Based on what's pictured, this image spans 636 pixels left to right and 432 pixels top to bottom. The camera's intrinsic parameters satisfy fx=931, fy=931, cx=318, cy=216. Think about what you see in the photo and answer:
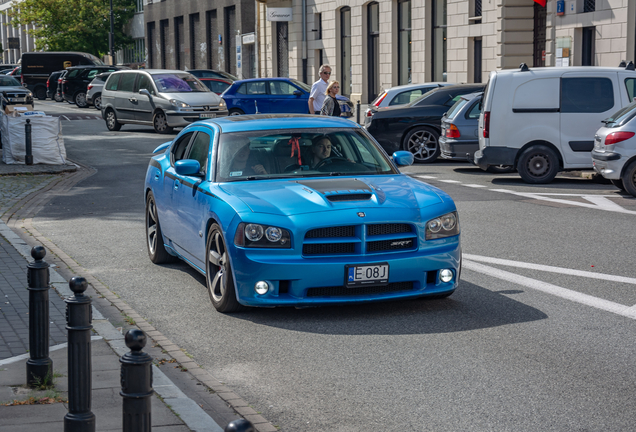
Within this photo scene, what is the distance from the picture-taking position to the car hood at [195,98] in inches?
995

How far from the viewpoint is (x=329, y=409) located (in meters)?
4.91

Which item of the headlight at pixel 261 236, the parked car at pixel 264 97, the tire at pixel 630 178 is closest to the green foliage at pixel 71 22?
the parked car at pixel 264 97

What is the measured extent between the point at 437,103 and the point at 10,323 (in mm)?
13393

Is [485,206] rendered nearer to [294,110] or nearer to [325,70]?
[325,70]

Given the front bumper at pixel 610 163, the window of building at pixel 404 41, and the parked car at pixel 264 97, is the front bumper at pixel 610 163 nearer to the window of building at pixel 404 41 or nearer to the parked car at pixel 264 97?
the parked car at pixel 264 97

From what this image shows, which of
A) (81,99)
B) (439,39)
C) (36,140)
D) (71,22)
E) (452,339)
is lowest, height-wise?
(452,339)

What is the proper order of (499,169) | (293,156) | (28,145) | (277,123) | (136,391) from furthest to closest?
(28,145)
(499,169)
(277,123)
(293,156)
(136,391)

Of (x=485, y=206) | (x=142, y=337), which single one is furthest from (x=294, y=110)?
(x=142, y=337)

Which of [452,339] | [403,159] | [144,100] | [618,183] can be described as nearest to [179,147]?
[403,159]

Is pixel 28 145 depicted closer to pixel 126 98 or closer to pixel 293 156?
pixel 126 98

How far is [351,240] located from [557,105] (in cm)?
937

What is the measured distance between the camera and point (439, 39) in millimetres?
32406

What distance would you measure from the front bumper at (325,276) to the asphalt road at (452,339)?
186 mm

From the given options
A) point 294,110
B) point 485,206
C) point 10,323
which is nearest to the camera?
point 10,323
